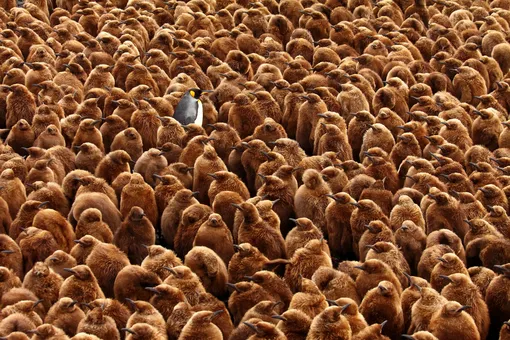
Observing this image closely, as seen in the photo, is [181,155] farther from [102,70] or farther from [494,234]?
[494,234]

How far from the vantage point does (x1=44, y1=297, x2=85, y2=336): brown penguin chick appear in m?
6.00

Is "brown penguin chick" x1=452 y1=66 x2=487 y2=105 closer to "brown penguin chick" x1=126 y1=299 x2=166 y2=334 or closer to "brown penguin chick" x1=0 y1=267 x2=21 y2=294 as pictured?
"brown penguin chick" x1=126 y1=299 x2=166 y2=334

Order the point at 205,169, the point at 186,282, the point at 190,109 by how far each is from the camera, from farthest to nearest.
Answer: the point at 190,109 < the point at 205,169 < the point at 186,282

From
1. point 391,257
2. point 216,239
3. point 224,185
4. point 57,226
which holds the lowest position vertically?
point 57,226

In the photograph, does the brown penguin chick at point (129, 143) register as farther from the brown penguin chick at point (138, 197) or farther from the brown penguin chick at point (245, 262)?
the brown penguin chick at point (245, 262)

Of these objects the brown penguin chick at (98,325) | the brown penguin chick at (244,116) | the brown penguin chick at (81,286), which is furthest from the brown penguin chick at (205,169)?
the brown penguin chick at (98,325)

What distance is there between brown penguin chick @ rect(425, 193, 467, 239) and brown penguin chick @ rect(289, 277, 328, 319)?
1.72 metres

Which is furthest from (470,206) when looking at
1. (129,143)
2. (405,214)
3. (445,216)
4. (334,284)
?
(129,143)

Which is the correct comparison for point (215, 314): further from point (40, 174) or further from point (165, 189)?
point (40, 174)

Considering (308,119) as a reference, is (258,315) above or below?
below

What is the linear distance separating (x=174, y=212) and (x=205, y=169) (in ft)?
2.39

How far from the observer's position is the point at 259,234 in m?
7.19

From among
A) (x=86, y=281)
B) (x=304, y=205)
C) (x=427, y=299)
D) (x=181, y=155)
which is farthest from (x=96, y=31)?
(x=427, y=299)

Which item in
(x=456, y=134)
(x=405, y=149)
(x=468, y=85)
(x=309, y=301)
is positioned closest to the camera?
(x=309, y=301)
